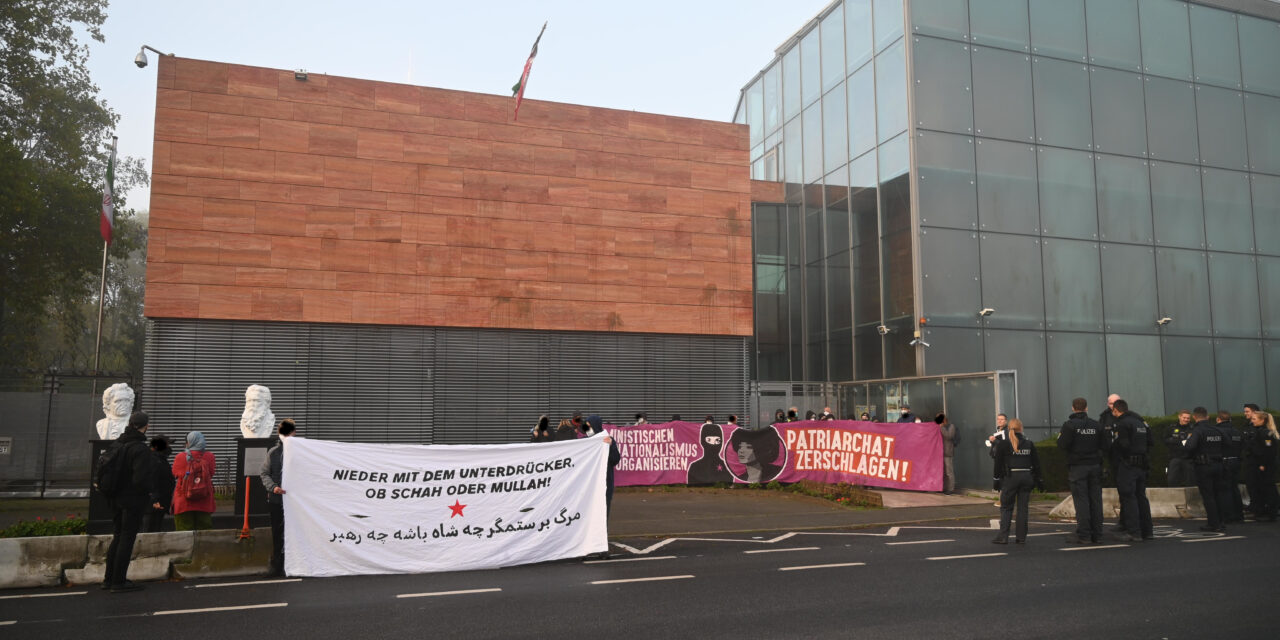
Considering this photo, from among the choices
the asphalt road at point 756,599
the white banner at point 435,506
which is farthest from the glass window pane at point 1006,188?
the white banner at point 435,506

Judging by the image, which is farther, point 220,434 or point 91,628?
point 220,434

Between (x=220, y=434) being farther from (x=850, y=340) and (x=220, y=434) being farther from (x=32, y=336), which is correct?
(x=32, y=336)

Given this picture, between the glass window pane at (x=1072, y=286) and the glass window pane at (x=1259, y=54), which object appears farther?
the glass window pane at (x=1259, y=54)

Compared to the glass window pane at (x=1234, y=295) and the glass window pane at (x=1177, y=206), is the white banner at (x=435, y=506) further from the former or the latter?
the glass window pane at (x=1234, y=295)

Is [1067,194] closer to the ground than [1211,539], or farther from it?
farther from it

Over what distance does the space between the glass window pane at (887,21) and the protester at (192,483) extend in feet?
68.0

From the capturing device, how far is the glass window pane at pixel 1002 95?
24.6 metres

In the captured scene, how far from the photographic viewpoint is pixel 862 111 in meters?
26.4

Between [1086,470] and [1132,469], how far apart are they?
29.1 inches

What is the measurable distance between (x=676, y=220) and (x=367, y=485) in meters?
14.2

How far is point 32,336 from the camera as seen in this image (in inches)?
1522

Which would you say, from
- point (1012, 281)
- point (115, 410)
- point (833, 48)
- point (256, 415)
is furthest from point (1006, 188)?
point (115, 410)

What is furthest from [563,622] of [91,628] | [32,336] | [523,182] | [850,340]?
[32,336]

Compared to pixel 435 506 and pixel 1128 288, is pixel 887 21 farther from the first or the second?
pixel 435 506
